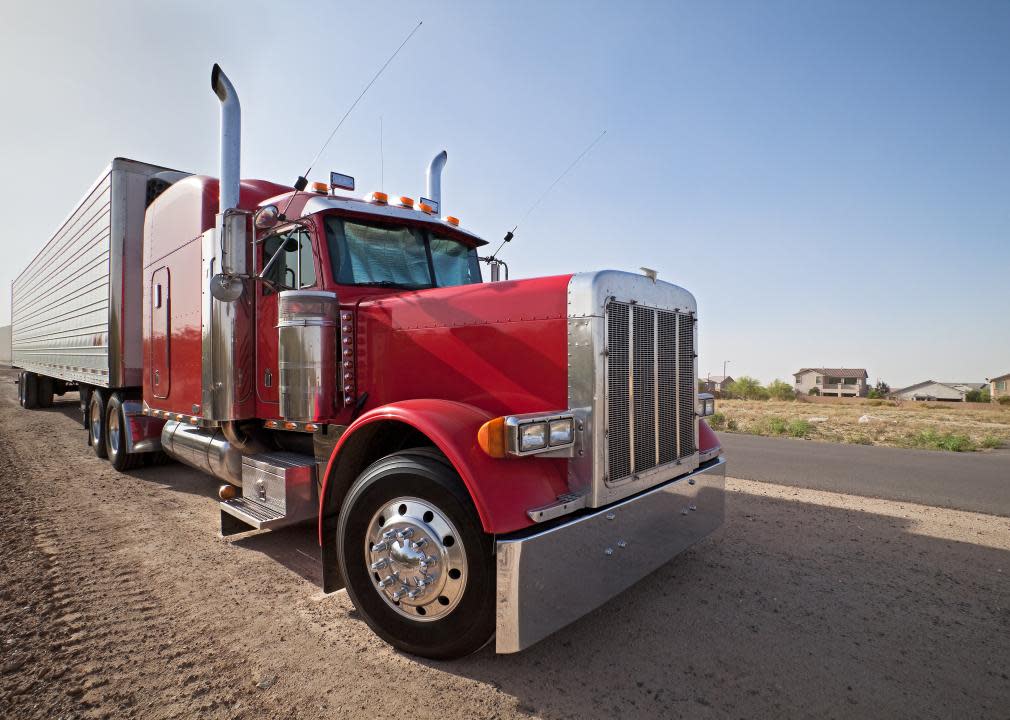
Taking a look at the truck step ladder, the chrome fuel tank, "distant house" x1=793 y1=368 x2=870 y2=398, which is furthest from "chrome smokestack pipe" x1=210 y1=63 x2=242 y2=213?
"distant house" x1=793 y1=368 x2=870 y2=398

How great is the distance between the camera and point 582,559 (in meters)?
2.68

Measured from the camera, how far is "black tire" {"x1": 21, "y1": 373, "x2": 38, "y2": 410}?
15.2 metres

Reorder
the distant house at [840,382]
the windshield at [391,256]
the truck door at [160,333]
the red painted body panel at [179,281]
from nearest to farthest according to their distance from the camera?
the windshield at [391,256] → the red painted body panel at [179,281] → the truck door at [160,333] → the distant house at [840,382]

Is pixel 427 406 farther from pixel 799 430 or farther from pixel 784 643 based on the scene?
pixel 799 430

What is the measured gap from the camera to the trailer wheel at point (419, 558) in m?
2.60

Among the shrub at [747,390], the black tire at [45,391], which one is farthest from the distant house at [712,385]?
the black tire at [45,391]

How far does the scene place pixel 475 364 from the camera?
333 cm

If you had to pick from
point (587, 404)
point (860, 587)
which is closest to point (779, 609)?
point (860, 587)

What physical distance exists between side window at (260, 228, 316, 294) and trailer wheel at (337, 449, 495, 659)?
1861 millimetres

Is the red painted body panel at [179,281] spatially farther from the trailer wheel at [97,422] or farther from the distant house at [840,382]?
the distant house at [840,382]

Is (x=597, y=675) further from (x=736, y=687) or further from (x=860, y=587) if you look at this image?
(x=860, y=587)

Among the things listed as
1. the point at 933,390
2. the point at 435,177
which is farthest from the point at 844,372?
the point at 435,177

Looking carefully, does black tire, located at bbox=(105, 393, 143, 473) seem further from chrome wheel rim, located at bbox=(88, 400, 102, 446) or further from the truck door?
the truck door

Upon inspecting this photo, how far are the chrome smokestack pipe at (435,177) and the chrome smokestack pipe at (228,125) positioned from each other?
2104 millimetres
